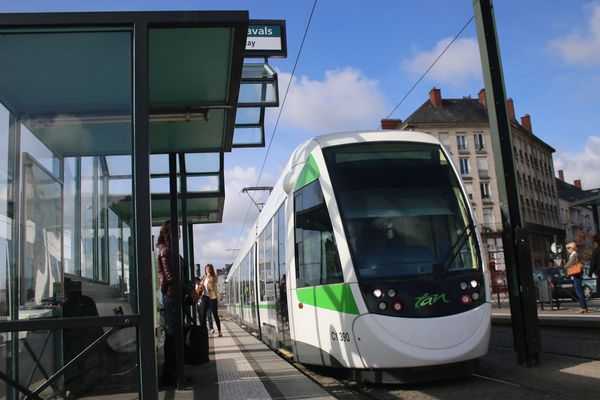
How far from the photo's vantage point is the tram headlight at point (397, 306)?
6172 mm

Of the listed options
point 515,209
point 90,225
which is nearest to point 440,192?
point 515,209

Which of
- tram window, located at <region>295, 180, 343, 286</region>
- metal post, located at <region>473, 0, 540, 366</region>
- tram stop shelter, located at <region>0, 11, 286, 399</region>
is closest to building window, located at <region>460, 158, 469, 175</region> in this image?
metal post, located at <region>473, 0, 540, 366</region>

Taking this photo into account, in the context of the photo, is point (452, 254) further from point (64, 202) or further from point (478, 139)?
point (478, 139)

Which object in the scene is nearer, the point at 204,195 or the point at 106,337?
the point at 106,337

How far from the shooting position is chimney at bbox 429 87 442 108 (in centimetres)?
7106

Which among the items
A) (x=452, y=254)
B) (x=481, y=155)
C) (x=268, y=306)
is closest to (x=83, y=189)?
(x=452, y=254)

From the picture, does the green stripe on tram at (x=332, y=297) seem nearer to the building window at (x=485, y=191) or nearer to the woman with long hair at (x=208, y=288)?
the woman with long hair at (x=208, y=288)

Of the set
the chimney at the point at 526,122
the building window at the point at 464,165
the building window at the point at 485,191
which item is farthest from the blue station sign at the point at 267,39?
the chimney at the point at 526,122

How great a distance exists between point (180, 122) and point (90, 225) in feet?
7.28

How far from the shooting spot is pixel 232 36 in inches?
177

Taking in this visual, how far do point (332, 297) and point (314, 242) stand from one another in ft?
2.64

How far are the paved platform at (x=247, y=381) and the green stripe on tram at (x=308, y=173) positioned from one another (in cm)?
232

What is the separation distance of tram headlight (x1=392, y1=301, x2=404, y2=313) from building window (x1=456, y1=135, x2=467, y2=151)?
65.7m

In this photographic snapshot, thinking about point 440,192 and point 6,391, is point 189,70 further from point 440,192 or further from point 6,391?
point 440,192
